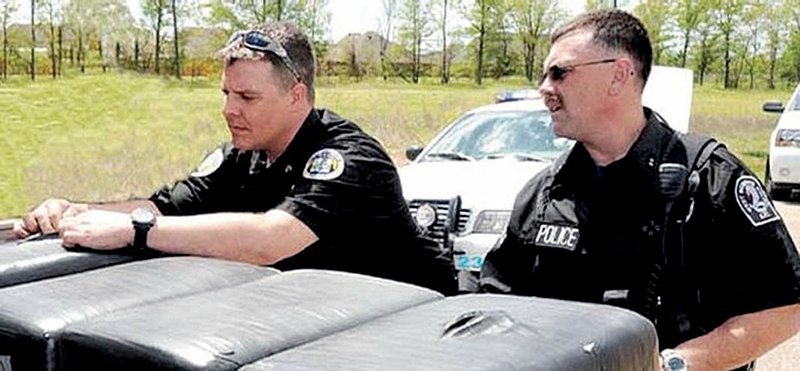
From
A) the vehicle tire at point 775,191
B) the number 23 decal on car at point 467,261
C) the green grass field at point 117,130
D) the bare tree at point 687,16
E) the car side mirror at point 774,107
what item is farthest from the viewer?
the bare tree at point 687,16

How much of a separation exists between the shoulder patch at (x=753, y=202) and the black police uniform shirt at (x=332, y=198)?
2.23ft

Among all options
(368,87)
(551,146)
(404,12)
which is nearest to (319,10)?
(368,87)

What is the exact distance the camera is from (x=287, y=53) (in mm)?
2322

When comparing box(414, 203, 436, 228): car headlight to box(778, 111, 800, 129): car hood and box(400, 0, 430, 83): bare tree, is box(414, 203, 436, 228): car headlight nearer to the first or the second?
box(778, 111, 800, 129): car hood

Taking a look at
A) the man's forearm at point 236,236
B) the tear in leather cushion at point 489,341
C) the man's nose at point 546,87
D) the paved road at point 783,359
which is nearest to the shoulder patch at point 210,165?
the man's forearm at point 236,236

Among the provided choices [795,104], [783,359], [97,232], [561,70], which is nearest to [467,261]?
[783,359]

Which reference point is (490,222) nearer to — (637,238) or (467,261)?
(467,261)

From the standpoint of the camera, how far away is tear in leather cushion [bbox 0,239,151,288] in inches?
53.7

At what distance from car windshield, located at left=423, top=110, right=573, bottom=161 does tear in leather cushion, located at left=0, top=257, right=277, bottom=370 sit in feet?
16.6

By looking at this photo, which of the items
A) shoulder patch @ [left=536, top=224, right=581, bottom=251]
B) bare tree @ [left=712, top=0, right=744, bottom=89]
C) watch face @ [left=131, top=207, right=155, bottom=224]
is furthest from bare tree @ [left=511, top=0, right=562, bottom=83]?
watch face @ [left=131, top=207, right=155, bottom=224]

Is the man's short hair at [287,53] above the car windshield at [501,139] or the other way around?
above

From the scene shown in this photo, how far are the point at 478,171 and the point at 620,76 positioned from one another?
161 inches

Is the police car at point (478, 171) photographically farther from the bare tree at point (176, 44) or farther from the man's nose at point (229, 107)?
the bare tree at point (176, 44)

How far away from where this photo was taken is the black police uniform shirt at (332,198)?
2045 mm
